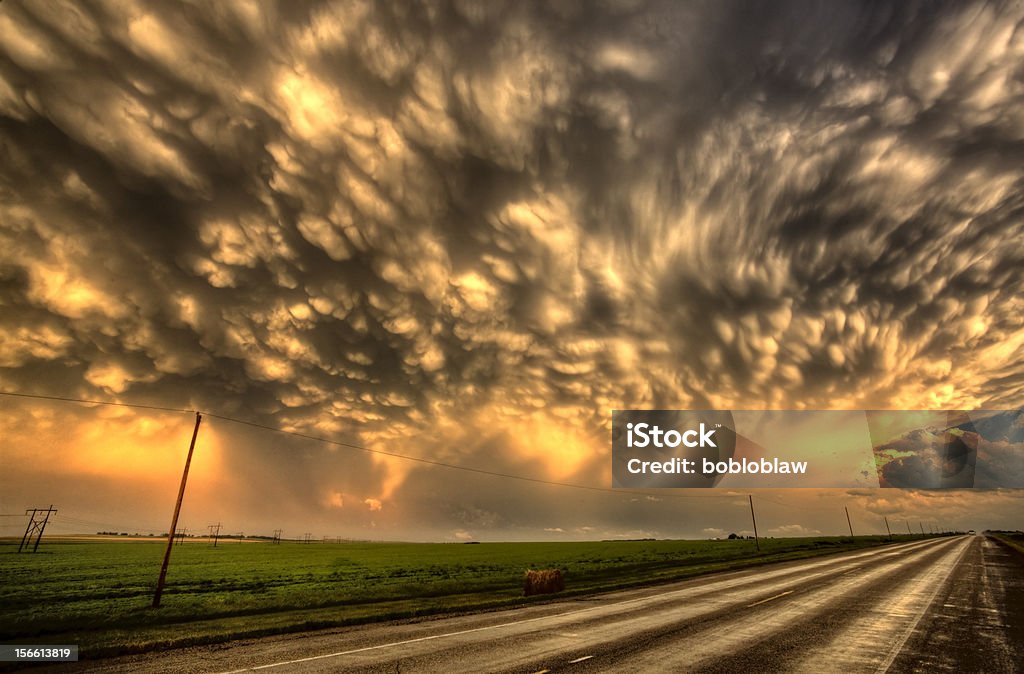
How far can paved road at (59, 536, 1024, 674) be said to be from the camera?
411 inches

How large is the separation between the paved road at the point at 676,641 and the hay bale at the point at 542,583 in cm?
387

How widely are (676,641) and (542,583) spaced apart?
1250 cm

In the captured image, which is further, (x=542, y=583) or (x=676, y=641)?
(x=542, y=583)

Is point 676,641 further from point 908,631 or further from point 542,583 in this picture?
point 542,583

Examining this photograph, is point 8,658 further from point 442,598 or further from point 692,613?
point 692,613

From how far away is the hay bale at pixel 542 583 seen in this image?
23531 millimetres

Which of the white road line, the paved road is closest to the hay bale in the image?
the paved road

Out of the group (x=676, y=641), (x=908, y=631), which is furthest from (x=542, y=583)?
(x=908, y=631)

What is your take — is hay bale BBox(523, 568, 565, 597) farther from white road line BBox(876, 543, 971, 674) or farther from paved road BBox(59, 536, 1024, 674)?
white road line BBox(876, 543, 971, 674)

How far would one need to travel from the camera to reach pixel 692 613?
1712 centimetres

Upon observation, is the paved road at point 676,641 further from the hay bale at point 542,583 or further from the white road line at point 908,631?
the hay bale at point 542,583

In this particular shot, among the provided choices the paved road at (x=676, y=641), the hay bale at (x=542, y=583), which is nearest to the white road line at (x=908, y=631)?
the paved road at (x=676, y=641)

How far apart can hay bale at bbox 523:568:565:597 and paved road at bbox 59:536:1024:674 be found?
387 cm

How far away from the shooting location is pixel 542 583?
2380cm
